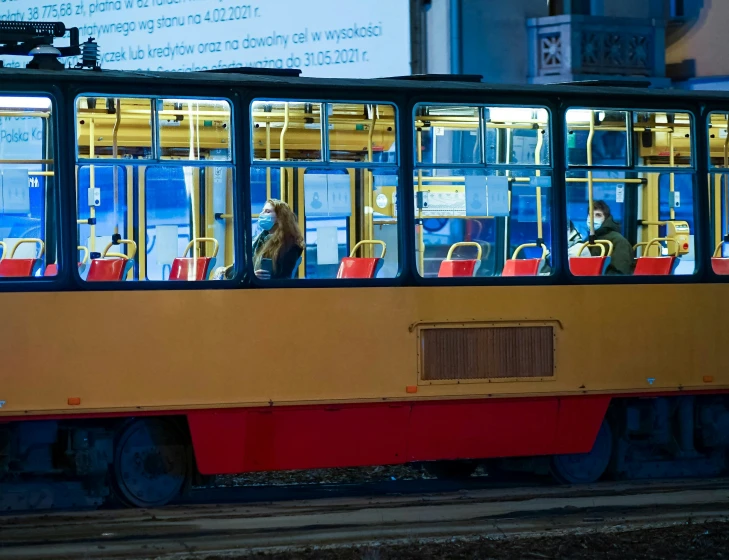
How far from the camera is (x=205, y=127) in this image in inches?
348

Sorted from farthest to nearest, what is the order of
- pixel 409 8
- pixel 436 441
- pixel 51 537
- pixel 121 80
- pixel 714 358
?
pixel 409 8, pixel 714 358, pixel 436 441, pixel 121 80, pixel 51 537

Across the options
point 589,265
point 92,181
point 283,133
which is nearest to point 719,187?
point 589,265

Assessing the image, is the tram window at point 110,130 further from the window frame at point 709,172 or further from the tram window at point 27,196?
the window frame at point 709,172

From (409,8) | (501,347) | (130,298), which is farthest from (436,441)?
(409,8)

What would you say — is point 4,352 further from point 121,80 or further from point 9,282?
point 121,80

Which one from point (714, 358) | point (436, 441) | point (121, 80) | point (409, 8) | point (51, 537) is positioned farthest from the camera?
point (409, 8)

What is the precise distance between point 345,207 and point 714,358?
3079 millimetres

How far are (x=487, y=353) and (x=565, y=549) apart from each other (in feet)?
6.33

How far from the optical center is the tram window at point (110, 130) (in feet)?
28.0

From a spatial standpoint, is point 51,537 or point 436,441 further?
point 436,441

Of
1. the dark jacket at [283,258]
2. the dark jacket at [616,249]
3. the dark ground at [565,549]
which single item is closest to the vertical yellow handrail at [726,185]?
the dark jacket at [616,249]

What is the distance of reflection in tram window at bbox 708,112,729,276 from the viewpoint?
32.8 feet

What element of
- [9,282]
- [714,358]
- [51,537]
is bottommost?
[51,537]

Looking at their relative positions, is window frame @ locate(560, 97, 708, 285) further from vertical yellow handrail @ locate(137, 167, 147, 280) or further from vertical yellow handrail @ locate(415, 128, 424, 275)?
vertical yellow handrail @ locate(137, 167, 147, 280)
